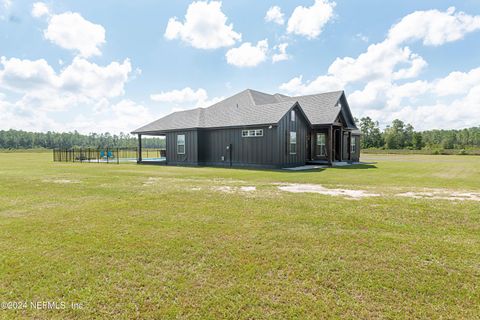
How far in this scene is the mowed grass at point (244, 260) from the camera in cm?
236

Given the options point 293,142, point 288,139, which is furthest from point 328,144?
point 288,139

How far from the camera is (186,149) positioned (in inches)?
762

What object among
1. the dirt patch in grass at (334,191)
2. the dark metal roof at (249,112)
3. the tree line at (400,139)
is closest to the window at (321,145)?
the dark metal roof at (249,112)

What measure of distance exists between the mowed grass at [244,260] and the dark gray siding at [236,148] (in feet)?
33.6

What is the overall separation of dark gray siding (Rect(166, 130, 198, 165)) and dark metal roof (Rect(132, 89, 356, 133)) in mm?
497

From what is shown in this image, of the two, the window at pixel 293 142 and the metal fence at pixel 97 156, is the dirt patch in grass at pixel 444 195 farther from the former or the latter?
Answer: the metal fence at pixel 97 156

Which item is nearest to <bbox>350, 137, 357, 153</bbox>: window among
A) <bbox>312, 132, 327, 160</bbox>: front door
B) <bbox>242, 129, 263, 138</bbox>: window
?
<bbox>312, 132, 327, 160</bbox>: front door

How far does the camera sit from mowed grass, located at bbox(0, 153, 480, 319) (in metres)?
2.36

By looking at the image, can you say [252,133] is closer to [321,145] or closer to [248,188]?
[321,145]

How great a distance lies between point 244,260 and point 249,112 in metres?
15.4

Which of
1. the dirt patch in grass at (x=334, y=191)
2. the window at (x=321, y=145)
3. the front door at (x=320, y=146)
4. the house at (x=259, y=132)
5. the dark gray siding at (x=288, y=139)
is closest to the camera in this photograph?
the dirt patch in grass at (x=334, y=191)

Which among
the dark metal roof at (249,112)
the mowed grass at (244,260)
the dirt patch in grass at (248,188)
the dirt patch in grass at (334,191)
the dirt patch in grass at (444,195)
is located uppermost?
the dark metal roof at (249,112)

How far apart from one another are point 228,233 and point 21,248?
271cm

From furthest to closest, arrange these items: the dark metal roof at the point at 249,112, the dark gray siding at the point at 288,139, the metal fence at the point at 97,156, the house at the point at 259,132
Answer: the metal fence at the point at 97,156 → the dark metal roof at the point at 249,112 → the house at the point at 259,132 → the dark gray siding at the point at 288,139
